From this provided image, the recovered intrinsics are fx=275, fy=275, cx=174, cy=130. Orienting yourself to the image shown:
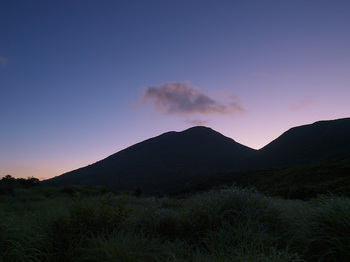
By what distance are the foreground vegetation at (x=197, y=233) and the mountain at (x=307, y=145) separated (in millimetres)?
54718

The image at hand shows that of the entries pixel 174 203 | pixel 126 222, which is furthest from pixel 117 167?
pixel 126 222

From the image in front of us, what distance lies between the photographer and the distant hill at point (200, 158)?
196 feet

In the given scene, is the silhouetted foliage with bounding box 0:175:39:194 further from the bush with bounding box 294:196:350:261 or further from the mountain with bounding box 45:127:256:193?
the mountain with bounding box 45:127:256:193

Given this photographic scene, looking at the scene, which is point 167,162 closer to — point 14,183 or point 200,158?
point 200,158

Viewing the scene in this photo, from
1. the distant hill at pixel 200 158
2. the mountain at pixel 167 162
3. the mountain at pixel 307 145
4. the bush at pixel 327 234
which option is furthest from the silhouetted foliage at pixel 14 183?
the mountain at pixel 307 145

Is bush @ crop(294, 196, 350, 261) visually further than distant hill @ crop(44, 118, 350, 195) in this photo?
No

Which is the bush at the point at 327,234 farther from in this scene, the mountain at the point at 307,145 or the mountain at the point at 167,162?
the mountain at the point at 307,145

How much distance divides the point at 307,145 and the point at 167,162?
40755mm

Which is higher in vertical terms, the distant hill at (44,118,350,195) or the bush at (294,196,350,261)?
the distant hill at (44,118,350,195)

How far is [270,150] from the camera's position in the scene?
77625mm

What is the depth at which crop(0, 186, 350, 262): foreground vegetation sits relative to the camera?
155 inches

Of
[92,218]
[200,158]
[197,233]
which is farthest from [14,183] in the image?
[200,158]

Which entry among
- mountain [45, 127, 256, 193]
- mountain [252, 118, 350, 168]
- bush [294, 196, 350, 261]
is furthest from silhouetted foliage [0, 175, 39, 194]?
mountain [252, 118, 350, 168]

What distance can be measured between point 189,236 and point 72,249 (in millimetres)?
2273
